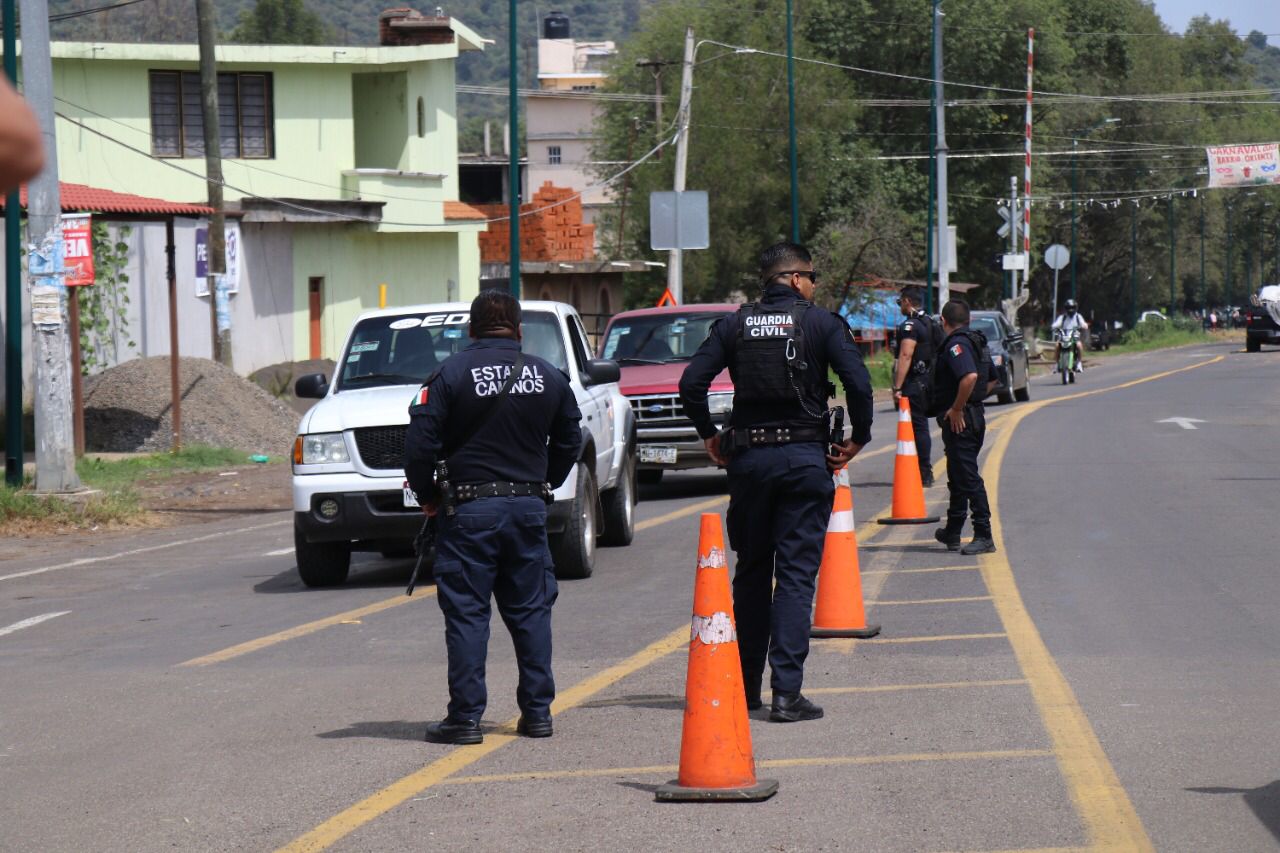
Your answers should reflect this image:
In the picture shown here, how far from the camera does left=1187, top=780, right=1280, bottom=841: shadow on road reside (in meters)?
5.66

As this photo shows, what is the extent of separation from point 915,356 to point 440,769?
11.1 metres

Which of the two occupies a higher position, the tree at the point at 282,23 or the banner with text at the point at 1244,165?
the tree at the point at 282,23

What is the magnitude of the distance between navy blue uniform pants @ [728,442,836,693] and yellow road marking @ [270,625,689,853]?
3.14 feet

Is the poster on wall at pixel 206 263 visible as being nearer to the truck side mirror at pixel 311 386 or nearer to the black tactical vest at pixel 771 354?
the truck side mirror at pixel 311 386

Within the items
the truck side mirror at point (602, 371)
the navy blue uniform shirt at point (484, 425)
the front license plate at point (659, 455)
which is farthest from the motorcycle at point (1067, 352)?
the navy blue uniform shirt at point (484, 425)

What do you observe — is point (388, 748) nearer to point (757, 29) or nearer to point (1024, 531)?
point (1024, 531)

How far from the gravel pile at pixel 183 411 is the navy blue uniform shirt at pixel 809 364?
18542 mm

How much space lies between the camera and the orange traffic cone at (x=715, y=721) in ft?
20.2

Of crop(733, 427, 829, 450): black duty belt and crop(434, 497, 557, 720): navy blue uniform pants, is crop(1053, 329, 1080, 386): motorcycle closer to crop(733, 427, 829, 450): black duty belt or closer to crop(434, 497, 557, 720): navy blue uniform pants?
crop(733, 427, 829, 450): black duty belt

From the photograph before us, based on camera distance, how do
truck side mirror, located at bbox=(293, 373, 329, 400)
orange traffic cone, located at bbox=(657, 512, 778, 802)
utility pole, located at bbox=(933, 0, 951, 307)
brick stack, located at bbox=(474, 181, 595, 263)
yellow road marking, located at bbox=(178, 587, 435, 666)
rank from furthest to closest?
brick stack, located at bbox=(474, 181, 595, 263) → utility pole, located at bbox=(933, 0, 951, 307) → truck side mirror, located at bbox=(293, 373, 329, 400) → yellow road marking, located at bbox=(178, 587, 435, 666) → orange traffic cone, located at bbox=(657, 512, 778, 802)

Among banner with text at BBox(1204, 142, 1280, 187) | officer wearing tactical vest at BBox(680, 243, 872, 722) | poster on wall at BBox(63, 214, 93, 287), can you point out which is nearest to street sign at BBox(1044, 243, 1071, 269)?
banner with text at BBox(1204, 142, 1280, 187)

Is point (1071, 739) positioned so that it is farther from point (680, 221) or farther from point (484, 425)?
point (680, 221)

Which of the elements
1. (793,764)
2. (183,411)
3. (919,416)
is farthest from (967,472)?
(183,411)

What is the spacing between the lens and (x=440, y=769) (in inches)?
267
